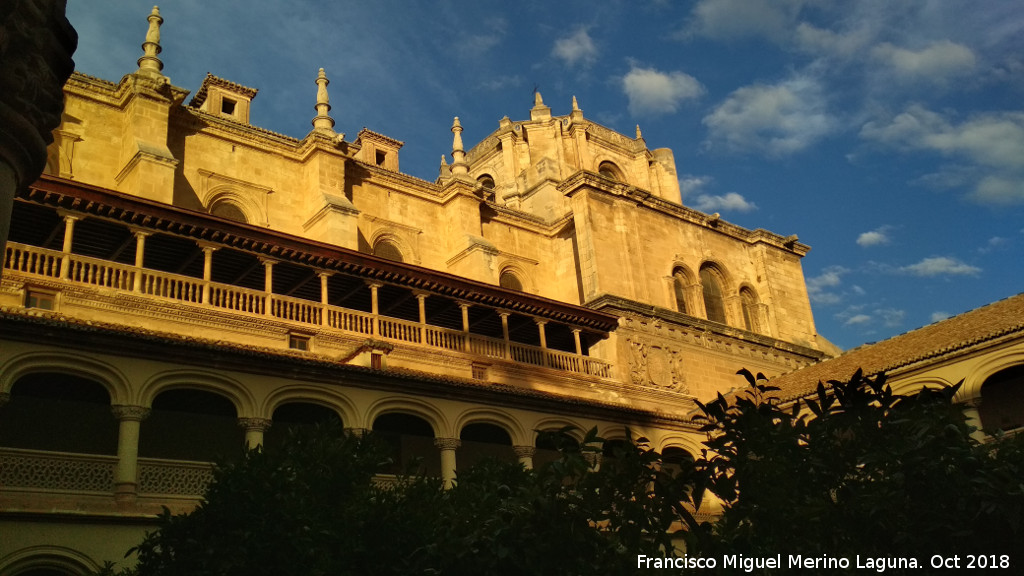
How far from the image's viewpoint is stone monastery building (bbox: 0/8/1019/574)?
15219 mm

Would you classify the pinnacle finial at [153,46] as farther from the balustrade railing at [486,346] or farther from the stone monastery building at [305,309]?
the balustrade railing at [486,346]

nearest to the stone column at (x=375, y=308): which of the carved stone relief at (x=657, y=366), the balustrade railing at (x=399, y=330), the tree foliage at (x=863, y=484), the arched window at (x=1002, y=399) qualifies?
the balustrade railing at (x=399, y=330)

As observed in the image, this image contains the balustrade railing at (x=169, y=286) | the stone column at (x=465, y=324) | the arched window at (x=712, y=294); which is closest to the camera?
the balustrade railing at (x=169, y=286)

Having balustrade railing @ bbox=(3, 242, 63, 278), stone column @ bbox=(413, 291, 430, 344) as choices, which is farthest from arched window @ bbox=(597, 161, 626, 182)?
balustrade railing @ bbox=(3, 242, 63, 278)

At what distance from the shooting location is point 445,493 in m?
11.3

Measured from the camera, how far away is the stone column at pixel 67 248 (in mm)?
16781

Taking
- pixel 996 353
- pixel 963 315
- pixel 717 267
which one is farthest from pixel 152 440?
pixel 717 267

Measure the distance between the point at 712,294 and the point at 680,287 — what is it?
2011 millimetres

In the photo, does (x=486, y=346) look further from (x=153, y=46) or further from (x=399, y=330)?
(x=153, y=46)

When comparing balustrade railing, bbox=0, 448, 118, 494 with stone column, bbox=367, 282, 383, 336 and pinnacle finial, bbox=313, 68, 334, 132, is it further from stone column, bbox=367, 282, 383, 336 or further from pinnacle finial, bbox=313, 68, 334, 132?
pinnacle finial, bbox=313, 68, 334, 132

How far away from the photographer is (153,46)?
2548 cm

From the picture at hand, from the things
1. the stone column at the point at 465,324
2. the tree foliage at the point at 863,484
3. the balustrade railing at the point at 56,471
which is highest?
the stone column at the point at 465,324

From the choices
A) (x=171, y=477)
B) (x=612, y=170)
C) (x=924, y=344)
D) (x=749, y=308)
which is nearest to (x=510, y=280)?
(x=749, y=308)

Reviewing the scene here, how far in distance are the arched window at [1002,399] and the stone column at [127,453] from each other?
60.3 ft
